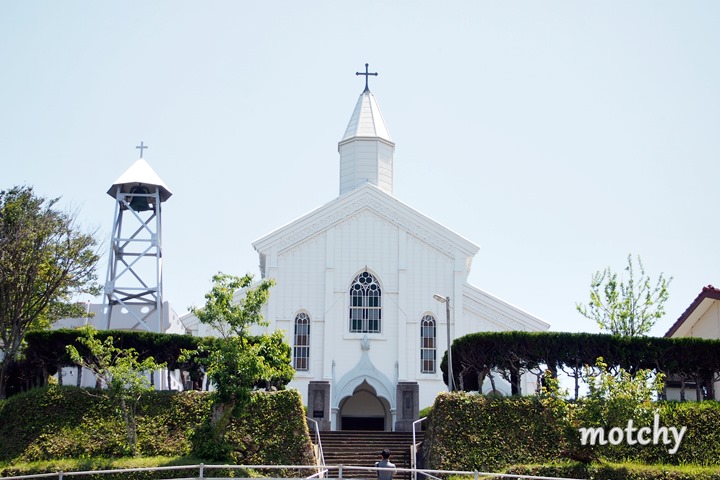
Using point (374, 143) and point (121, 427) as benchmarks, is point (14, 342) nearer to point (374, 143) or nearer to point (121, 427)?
point (121, 427)

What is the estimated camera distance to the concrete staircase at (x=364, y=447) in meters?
33.3

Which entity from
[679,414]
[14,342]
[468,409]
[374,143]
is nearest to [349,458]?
[468,409]

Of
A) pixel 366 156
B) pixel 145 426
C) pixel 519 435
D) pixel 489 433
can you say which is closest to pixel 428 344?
pixel 366 156

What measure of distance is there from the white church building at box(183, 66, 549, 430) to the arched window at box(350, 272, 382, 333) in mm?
45

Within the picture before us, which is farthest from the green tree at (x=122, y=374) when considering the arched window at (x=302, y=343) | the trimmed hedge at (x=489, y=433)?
the arched window at (x=302, y=343)

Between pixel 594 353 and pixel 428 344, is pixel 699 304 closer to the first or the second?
pixel 594 353

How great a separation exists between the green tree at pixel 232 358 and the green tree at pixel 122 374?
197 cm

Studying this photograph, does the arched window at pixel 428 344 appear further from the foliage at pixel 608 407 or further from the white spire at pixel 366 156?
the foliage at pixel 608 407

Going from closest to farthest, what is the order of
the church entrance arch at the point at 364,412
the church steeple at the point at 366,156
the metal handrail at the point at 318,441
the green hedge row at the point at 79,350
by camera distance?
the metal handrail at the point at 318,441
the green hedge row at the point at 79,350
the church entrance arch at the point at 364,412
the church steeple at the point at 366,156

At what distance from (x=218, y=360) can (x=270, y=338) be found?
94.2 inches

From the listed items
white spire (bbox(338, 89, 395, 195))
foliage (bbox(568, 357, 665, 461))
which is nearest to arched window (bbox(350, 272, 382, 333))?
white spire (bbox(338, 89, 395, 195))

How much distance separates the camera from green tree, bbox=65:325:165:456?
100ft

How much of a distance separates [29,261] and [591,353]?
2000 centimetres

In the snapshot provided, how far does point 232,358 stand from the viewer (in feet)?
99.7
